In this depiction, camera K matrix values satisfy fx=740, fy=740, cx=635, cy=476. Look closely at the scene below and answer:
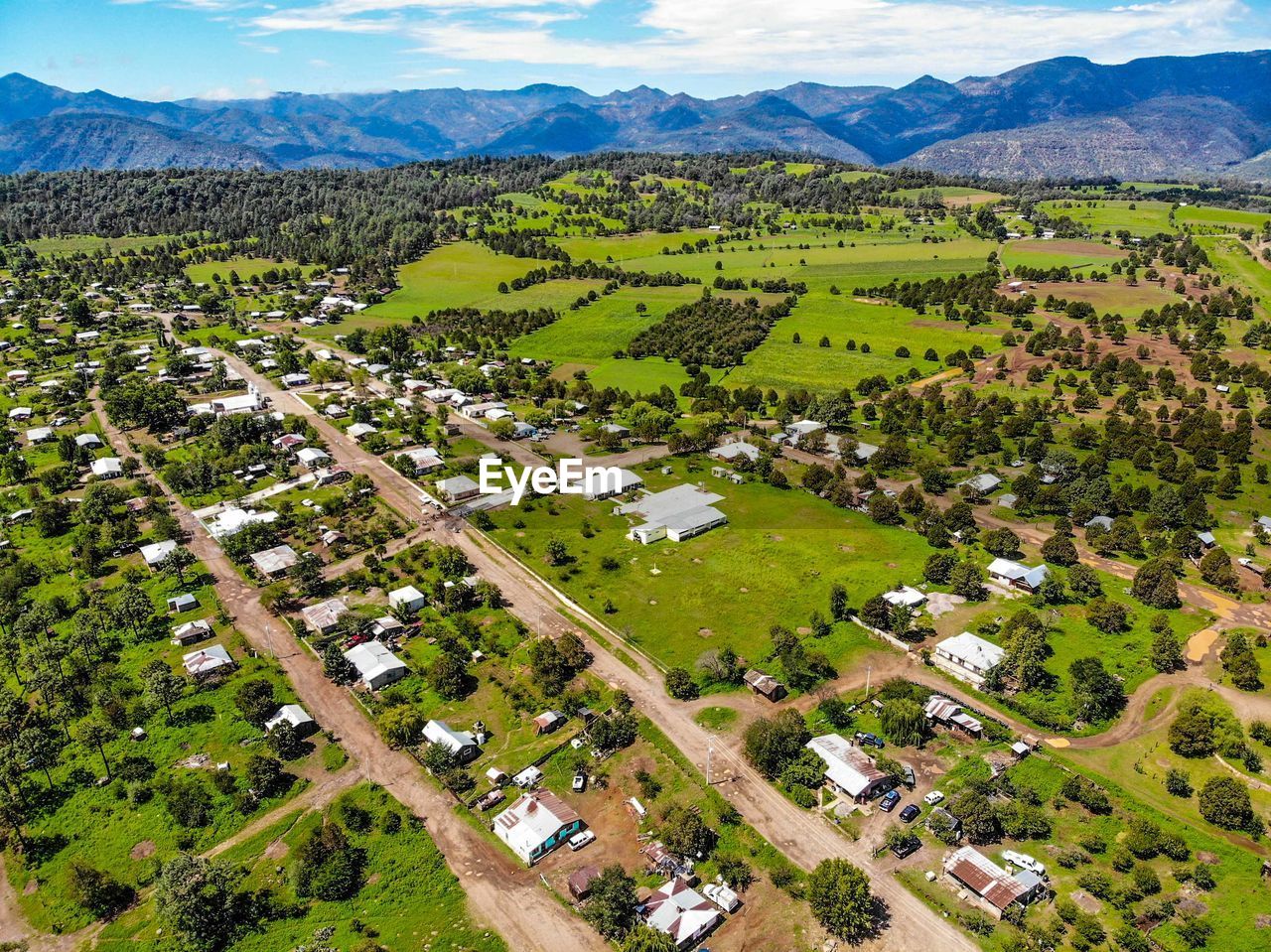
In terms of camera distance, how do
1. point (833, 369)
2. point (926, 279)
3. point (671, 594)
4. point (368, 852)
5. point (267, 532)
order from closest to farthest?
point (368, 852) → point (671, 594) → point (267, 532) → point (833, 369) → point (926, 279)

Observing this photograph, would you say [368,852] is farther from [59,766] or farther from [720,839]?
[59,766]

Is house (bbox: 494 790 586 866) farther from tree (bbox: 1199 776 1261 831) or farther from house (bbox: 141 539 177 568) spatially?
house (bbox: 141 539 177 568)

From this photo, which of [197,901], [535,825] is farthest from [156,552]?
[535,825]

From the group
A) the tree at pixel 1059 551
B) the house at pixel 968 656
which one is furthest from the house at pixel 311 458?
the tree at pixel 1059 551

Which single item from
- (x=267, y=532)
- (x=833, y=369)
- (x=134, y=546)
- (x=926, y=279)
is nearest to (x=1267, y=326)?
(x=926, y=279)

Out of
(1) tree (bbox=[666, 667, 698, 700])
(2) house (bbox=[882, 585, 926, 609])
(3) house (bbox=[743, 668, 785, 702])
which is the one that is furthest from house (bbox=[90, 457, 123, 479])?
(2) house (bbox=[882, 585, 926, 609])

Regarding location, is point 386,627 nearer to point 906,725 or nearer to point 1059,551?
point 906,725
